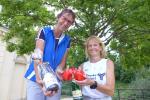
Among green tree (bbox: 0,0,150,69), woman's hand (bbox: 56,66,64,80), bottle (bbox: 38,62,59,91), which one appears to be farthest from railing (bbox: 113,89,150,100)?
bottle (bbox: 38,62,59,91)

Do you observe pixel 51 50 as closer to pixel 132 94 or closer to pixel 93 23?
pixel 93 23

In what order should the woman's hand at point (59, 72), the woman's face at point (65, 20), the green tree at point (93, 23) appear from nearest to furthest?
1. the woman's hand at point (59, 72)
2. the woman's face at point (65, 20)
3. the green tree at point (93, 23)

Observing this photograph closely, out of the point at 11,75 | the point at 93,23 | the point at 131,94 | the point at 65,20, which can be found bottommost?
the point at 131,94

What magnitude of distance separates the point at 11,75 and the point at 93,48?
49.6 feet

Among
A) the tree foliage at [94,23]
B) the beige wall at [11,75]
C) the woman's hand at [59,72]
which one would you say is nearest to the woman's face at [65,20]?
the woman's hand at [59,72]

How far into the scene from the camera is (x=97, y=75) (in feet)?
12.8

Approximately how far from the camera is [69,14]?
399cm

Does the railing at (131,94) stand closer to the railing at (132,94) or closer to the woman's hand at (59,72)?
the railing at (132,94)

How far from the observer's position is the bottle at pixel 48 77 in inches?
136

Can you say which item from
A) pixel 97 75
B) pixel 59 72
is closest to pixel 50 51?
pixel 59 72

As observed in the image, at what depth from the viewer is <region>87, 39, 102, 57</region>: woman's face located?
3996 mm

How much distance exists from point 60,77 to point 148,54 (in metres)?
4.55

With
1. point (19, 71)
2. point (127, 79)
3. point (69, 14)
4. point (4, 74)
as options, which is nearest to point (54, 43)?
point (69, 14)

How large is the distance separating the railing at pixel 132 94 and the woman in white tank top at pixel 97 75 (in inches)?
480
